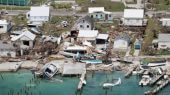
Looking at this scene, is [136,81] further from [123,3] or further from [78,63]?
[123,3]

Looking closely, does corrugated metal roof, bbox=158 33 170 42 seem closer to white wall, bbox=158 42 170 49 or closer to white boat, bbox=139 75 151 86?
white wall, bbox=158 42 170 49

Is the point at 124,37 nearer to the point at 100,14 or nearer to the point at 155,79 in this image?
the point at 155,79

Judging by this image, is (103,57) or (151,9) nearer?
(103,57)

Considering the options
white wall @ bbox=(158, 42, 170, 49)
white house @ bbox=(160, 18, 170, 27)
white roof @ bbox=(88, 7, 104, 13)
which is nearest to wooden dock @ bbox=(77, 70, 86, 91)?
white wall @ bbox=(158, 42, 170, 49)

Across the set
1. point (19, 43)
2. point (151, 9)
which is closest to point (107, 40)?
point (19, 43)

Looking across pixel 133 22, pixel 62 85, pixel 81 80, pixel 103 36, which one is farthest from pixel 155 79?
pixel 133 22

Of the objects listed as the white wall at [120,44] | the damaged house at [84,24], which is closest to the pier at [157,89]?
the white wall at [120,44]
